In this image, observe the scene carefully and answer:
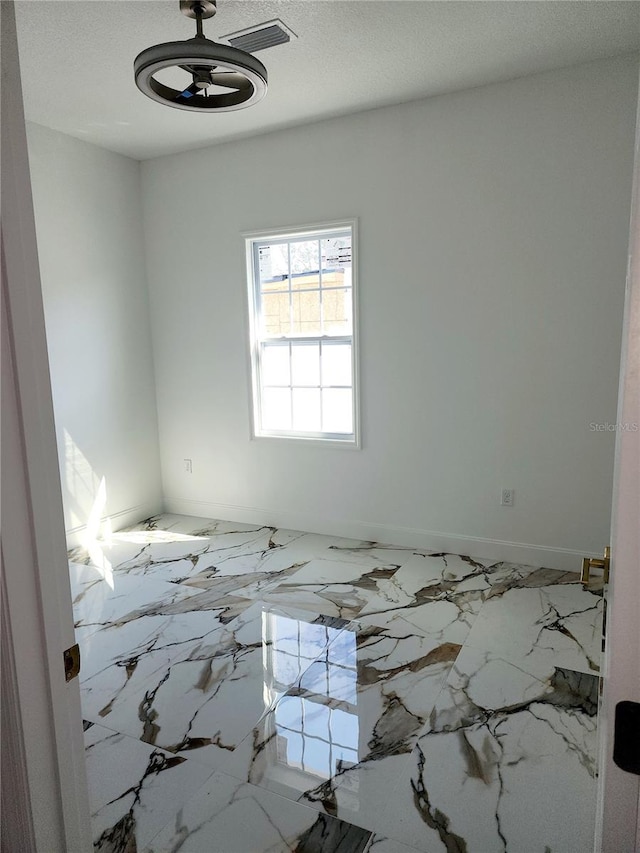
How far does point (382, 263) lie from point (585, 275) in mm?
1258

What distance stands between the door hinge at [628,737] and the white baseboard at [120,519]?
161 inches

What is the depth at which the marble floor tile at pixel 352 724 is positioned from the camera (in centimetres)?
186

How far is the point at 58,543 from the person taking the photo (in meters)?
0.92

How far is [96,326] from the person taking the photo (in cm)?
423

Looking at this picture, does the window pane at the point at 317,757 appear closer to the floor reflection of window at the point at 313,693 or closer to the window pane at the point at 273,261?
the floor reflection of window at the point at 313,693

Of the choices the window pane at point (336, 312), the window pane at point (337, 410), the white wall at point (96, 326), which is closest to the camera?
the white wall at point (96, 326)

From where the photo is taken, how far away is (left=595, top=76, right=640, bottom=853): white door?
595 mm

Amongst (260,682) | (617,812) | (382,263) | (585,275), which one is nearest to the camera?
(617,812)

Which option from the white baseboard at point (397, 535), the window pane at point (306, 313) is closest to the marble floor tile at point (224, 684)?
the white baseboard at point (397, 535)

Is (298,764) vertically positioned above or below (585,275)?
below

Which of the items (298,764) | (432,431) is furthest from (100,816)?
(432,431)

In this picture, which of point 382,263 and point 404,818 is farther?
point 382,263

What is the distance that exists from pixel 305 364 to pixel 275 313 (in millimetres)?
474

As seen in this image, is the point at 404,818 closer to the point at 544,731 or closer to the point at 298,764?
the point at 298,764
